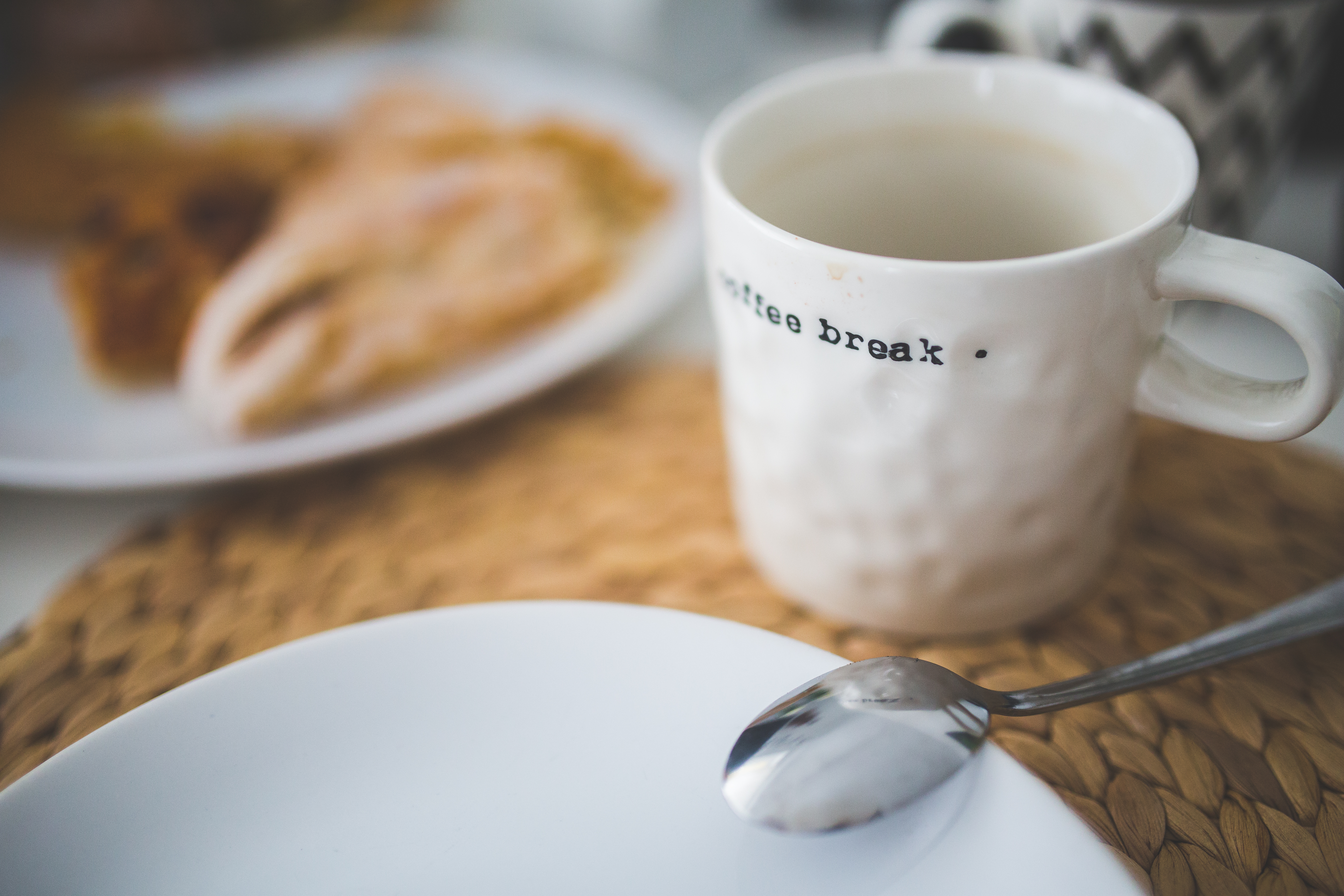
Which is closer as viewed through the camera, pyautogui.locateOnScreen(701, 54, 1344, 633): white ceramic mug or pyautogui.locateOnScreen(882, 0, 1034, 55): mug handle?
pyautogui.locateOnScreen(701, 54, 1344, 633): white ceramic mug

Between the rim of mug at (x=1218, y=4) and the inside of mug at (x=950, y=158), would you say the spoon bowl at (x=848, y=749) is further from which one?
the rim of mug at (x=1218, y=4)

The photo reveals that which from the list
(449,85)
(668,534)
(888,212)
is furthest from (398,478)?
(449,85)

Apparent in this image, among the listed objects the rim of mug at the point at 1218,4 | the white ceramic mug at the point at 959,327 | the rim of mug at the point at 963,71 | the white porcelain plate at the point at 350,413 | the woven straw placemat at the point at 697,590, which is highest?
the rim of mug at the point at 1218,4

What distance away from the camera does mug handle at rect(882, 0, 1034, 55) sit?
350 millimetres

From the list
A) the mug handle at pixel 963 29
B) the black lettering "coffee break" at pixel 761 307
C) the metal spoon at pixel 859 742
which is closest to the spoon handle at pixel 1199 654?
the metal spoon at pixel 859 742

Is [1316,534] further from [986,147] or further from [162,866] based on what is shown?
[162,866]

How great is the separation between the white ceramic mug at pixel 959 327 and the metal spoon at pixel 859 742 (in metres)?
0.06

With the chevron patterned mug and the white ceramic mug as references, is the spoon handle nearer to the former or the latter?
the white ceramic mug

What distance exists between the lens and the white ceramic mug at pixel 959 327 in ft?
0.74

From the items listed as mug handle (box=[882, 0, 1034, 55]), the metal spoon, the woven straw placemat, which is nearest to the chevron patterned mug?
mug handle (box=[882, 0, 1034, 55])

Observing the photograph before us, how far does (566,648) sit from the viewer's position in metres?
0.23

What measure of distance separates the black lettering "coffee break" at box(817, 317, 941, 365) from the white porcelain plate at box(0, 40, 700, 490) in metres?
0.18

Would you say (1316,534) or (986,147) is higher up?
(986,147)

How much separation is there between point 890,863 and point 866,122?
0.78ft
